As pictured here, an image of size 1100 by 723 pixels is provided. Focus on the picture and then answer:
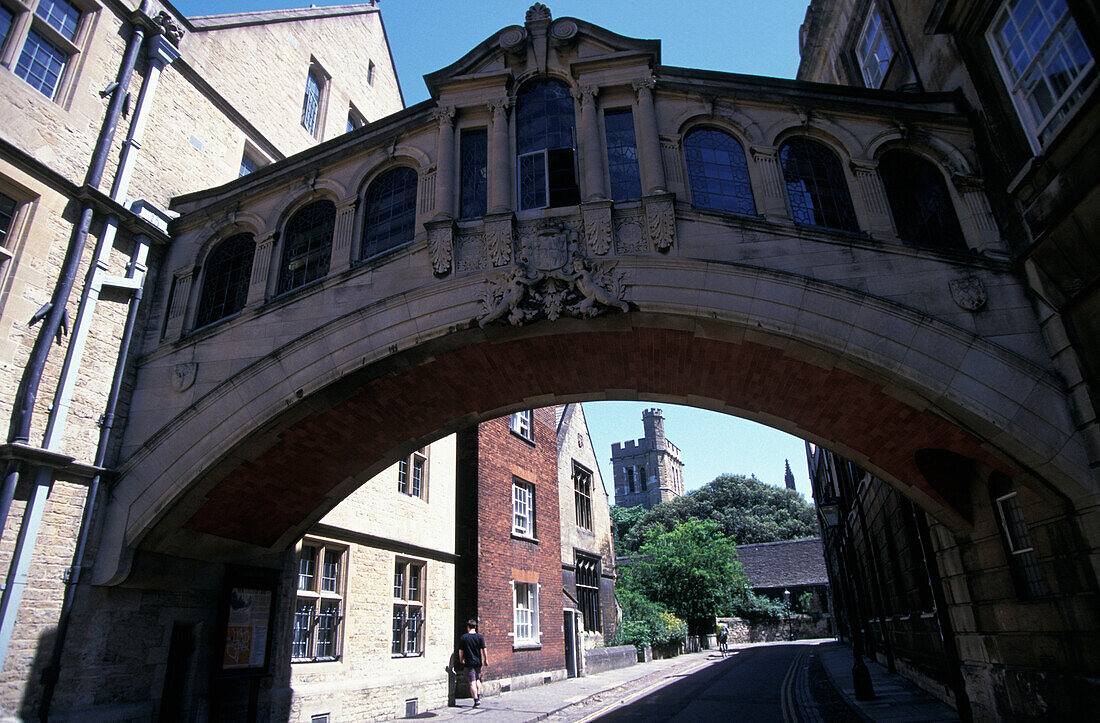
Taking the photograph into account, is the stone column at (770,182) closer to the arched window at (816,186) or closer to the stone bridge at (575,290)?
the stone bridge at (575,290)

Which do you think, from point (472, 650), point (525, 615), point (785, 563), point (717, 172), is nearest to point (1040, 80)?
point (717, 172)

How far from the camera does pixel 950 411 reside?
7.36 meters

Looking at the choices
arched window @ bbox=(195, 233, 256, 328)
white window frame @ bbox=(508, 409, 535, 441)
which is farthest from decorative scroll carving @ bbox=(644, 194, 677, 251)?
white window frame @ bbox=(508, 409, 535, 441)

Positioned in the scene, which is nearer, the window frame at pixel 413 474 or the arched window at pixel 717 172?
the arched window at pixel 717 172

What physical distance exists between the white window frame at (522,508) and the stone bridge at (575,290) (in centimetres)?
828

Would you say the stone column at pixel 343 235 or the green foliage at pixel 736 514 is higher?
the green foliage at pixel 736 514

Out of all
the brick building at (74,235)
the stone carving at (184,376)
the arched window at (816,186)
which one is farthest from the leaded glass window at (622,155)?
the stone carving at (184,376)

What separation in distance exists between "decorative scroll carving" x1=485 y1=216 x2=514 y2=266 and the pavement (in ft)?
27.2

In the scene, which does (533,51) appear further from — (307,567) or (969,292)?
(307,567)

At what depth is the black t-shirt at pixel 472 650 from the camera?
41.6 ft

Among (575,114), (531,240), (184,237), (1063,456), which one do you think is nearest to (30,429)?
(184,237)

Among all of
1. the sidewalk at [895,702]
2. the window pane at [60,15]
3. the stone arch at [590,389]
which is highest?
the window pane at [60,15]

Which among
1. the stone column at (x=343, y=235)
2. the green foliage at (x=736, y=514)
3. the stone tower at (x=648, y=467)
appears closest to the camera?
the stone column at (x=343, y=235)

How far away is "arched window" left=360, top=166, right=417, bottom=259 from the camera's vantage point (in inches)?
393
